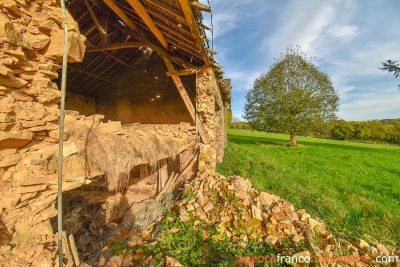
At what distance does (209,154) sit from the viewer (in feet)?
18.8

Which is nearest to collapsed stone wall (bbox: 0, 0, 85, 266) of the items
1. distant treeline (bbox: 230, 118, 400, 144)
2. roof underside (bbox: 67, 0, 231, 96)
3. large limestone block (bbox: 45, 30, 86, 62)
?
large limestone block (bbox: 45, 30, 86, 62)

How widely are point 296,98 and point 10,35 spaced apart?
17.2 meters

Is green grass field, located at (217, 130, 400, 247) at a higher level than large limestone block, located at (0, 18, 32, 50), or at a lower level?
lower

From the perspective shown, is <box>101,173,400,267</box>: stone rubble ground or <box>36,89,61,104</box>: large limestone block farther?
<box>101,173,400,267</box>: stone rubble ground

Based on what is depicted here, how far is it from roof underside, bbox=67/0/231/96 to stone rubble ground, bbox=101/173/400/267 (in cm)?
398

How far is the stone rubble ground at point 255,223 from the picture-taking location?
3.11 meters

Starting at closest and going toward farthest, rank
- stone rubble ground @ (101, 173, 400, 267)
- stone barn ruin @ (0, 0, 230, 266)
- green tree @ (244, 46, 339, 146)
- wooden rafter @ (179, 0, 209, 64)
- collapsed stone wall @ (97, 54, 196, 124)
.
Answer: stone barn ruin @ (0, 0, 230, 266)
wooden rafter @ (179, 0, 209, 64)
stone rubble ground @ (101, 173, 400, 267)
collapsed stone wall @ (97, 54, 196, 124)
green tree @ (244, 46, 339, 146)

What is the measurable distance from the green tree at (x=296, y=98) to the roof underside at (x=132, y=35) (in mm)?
10466

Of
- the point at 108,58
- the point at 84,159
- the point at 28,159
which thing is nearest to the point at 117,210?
the point at 84,159

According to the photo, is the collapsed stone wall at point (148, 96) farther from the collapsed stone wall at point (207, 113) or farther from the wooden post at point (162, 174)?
the wooden post at point (162, 174)

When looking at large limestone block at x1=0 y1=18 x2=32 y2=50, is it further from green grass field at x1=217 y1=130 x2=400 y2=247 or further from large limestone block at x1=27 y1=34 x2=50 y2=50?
green grass field at x1=217 y1=130 x2=400 y2=247

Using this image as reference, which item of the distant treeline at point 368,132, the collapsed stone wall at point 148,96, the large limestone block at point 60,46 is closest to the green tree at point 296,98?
the collapsed stone wall at point 148,96

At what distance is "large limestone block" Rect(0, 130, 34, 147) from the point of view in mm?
1716

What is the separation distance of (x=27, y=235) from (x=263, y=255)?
372cm
